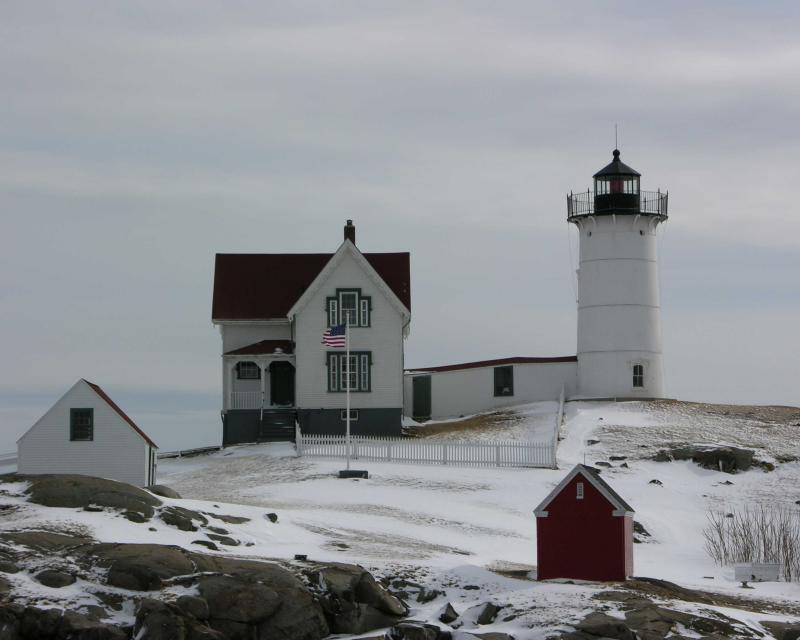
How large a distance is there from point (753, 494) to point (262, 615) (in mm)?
25405


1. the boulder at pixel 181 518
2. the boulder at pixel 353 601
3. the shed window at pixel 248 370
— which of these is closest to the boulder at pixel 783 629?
the boulder at pixel 353 601

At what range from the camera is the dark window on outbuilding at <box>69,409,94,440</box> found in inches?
1676

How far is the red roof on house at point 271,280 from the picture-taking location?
6216 cm

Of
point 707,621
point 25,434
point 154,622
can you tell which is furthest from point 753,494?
point 154,622

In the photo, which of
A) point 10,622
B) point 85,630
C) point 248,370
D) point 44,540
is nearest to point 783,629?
point 85,630

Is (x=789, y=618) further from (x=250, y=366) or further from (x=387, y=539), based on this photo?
(x=250, y=366)

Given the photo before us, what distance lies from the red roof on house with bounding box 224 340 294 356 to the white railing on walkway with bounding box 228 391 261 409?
1711 mm

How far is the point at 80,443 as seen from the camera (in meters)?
42.5

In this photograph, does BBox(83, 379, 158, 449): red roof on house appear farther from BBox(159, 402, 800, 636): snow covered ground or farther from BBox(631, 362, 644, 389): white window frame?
BBox(631, 362, 644, 389): white window frame

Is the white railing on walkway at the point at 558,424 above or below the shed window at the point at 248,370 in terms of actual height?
below

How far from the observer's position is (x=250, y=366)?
61.8m

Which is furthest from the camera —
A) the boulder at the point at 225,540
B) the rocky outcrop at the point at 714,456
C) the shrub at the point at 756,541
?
the rocky outcrop at the point at 714,456

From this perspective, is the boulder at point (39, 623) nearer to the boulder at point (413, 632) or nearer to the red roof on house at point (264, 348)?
the boulder at point (413, 632)

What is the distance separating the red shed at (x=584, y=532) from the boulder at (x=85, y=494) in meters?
9.76
